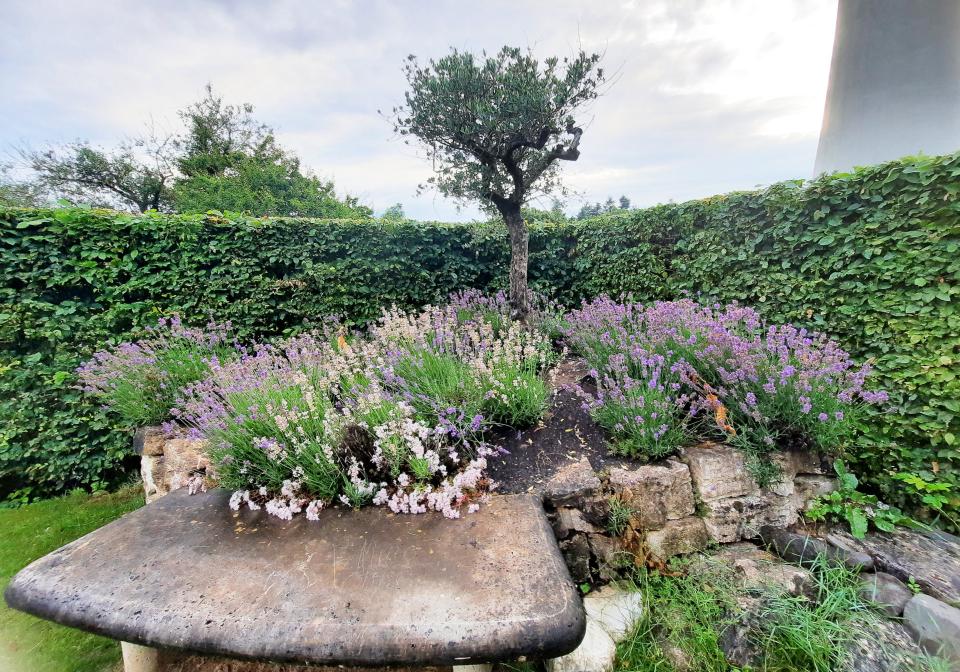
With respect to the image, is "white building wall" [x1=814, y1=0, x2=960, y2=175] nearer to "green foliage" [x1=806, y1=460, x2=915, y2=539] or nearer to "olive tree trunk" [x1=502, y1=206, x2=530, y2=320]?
"olive tree trunk" [x1=502, y1=206, x2=530, y2=320]

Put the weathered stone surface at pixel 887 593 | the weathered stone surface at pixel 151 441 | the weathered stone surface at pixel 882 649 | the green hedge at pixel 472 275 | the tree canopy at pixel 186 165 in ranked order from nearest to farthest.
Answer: the weathered stone surface at pixel 882 649 → the weathered stone surface at pixel 887 593 → the green hedge at pixel 472 275 → the weathered stone surface at pixel 151 441 → the tree canopy at pixel 186 165

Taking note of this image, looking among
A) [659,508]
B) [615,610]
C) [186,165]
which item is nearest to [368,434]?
[615,610]

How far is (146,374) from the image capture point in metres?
3.60

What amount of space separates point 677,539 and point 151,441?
409 cm

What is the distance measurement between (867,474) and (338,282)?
5580 millimetres

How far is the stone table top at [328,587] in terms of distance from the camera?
143 centimetres

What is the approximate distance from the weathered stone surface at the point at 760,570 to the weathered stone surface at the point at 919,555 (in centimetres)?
46

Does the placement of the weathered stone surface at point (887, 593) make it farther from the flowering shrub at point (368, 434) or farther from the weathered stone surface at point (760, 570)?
the flowering shrub at point (368, 434)

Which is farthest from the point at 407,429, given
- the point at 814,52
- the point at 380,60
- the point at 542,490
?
the point at 814,52

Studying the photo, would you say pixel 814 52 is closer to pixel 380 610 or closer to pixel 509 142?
pixel 509 142

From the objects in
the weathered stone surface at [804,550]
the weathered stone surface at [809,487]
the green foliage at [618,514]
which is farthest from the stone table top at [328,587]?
the weathered stone surface at [809,487]

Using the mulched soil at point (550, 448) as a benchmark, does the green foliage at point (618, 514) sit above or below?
below

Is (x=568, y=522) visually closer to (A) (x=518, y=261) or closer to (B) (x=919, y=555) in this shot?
(B) (x=919, y=555)

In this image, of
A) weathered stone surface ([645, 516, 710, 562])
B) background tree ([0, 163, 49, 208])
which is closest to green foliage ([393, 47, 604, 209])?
weathered stone surface ([645, 516, 710, 562])
